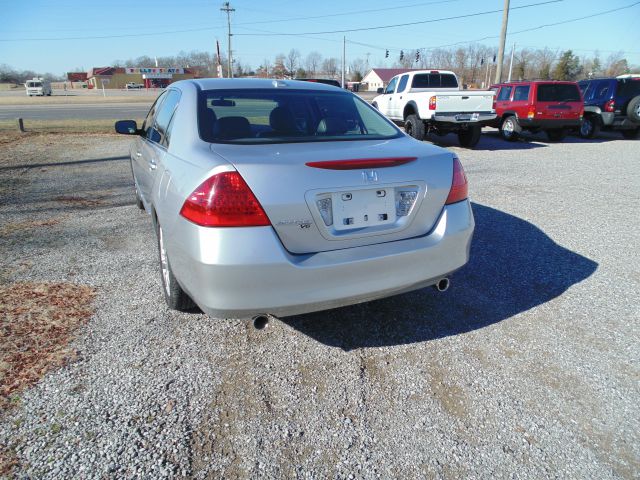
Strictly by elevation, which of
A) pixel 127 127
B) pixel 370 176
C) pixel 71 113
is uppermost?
pixel 127 127

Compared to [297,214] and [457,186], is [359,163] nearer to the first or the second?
[297,214]

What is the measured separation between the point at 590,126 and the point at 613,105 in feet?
3.72

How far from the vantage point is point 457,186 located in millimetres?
2732

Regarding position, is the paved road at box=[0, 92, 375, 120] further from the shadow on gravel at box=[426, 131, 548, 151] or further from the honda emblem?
the honda emblem

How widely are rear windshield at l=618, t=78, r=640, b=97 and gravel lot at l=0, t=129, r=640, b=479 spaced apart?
38.6 feet

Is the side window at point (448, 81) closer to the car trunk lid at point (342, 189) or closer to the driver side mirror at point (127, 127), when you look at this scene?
the driver side mirror at point (127, 127)

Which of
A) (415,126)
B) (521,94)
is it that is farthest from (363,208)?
(521,94)

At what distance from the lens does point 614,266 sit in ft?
13.4

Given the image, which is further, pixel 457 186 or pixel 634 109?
pixel 634 109

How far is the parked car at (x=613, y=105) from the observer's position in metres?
13.3

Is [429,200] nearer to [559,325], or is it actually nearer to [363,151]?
[363,151]

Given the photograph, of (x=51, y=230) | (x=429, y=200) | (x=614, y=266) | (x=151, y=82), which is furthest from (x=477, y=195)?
(x=151, y=82)

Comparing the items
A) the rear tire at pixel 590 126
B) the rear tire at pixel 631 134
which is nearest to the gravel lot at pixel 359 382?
the rear tire at pixel 590 126

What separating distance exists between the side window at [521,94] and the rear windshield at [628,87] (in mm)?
2920
